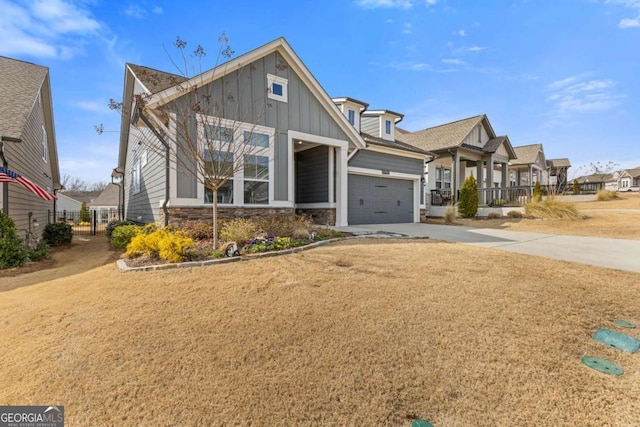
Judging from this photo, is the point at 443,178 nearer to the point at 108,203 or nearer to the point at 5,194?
the point at 5,194

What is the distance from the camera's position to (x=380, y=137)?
1540 cm

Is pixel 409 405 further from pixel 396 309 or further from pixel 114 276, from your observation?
pixel 114 276

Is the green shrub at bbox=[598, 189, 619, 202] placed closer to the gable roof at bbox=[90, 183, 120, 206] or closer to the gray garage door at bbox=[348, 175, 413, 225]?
the gray garage door at bbox=[348, 175, 413, 225]

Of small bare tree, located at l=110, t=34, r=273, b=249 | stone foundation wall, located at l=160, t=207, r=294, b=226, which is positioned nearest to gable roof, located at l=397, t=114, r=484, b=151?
small bare tree, located at l=110, t=34, r=273, b=249

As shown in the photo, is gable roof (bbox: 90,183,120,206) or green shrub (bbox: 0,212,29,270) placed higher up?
gable roof (bbox: 90,183,120,206)

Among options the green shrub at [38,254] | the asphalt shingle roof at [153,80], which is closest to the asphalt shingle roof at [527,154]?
the asphalt shingle roof at [153,80]

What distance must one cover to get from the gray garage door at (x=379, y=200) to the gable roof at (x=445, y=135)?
20.3ft

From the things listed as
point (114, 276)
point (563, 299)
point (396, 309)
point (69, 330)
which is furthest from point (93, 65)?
point (563, 299)

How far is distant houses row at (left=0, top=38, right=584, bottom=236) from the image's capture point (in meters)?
7.93

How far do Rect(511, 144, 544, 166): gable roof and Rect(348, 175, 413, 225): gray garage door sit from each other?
19.5 meters

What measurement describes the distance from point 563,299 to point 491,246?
149 inches

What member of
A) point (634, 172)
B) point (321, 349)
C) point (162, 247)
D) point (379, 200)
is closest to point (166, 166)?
point (162, 247)

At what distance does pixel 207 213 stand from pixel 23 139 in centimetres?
623

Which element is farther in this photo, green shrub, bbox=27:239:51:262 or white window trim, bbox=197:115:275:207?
white window trim, bbox=197:115:275:207
